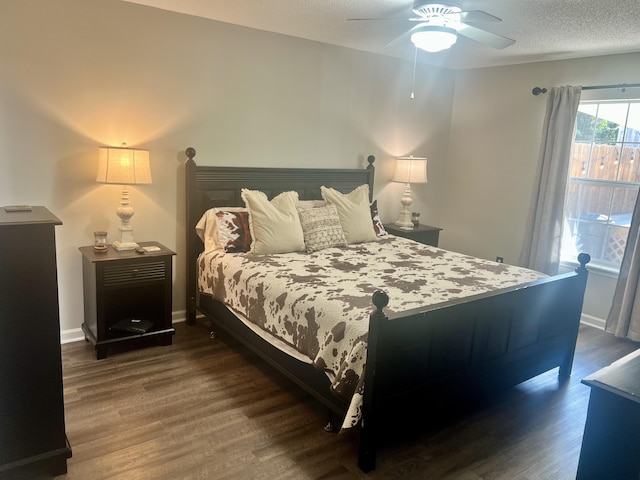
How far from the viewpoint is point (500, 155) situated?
4.91 m

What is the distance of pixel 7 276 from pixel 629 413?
2085 millimetres

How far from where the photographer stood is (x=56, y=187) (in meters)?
3.17

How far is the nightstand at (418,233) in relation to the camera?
4.71m

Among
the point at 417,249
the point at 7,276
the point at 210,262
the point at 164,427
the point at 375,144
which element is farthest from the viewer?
the point at 375,144

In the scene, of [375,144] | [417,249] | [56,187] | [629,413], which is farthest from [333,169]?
[629,413]

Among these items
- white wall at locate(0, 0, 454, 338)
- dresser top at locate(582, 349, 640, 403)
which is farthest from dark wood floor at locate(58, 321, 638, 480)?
dresser top at locate(582, 349, 640, 403)

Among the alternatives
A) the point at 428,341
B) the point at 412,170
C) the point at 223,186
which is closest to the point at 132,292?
the point at 223,186

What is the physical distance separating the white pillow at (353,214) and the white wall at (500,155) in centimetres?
164

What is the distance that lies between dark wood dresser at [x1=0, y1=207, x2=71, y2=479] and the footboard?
1.31 meters

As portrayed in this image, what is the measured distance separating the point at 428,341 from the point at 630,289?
2520mm

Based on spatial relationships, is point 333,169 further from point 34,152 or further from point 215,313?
point 34,152

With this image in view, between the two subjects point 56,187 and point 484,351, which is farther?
point 56,187

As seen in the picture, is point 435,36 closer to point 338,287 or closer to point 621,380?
point 338,287

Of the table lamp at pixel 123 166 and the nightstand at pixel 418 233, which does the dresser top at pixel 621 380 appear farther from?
the nightstand at pixel 418 233
